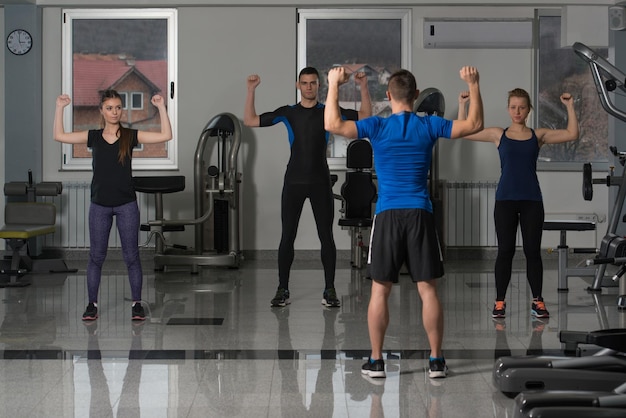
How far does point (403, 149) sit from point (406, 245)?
0.40 m

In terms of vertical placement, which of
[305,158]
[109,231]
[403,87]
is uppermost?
[403,87]

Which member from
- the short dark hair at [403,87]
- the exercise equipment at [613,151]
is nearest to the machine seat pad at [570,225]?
the exercise equipment at [613,151]

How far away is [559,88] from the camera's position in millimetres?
8906

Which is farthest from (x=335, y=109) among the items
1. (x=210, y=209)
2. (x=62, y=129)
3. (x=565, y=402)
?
(x=210, y=209)

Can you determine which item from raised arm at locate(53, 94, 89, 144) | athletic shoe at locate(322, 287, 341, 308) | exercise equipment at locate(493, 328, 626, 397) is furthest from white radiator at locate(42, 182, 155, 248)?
exercise equipment at locate(493, 328, 626, 397)

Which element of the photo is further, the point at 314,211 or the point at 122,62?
the point at 122,62

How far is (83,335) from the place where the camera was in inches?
205

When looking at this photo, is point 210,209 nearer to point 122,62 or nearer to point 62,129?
point 122,62

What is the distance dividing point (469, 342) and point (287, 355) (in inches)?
38.7

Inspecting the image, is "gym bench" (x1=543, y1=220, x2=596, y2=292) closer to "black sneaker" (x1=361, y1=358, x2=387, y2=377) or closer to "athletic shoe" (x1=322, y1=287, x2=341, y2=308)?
"athletic shoe" (x1=322, y1=287, x2=341, y2=308)

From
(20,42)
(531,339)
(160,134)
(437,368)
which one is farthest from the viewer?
(20,42)

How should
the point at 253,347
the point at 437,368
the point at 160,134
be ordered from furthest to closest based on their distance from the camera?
the point at 160,134, the point at 253,347, the point at 437,368

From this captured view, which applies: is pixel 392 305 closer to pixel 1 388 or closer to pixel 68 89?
pixel 1 388

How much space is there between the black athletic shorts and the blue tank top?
1.55 m
